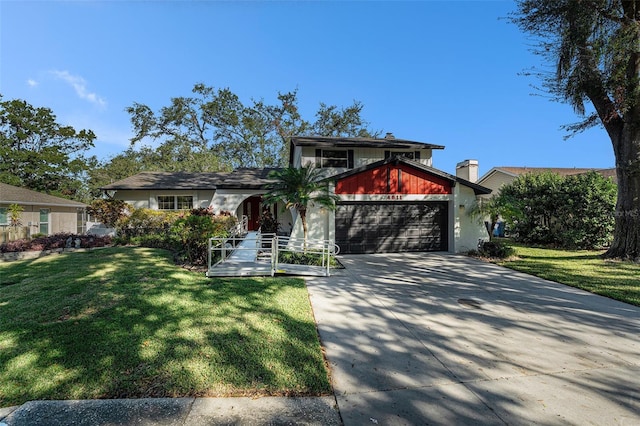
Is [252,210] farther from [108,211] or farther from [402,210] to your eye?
[402,210]

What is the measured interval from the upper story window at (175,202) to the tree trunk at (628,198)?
65.1 ft

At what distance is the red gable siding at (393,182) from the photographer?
12344 mm

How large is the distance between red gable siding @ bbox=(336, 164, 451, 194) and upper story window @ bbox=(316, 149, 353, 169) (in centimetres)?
299

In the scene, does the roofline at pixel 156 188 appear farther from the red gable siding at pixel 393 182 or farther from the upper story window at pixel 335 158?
the red gable siding at pixel 393 182

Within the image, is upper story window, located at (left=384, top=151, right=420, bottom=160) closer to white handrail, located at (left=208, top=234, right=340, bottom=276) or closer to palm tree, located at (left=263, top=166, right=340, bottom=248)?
palm tree, located at (left=263, top=166, right=340, bottom=248)

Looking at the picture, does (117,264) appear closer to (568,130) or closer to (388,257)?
(388,257)

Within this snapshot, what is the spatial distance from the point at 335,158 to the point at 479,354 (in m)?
12.7

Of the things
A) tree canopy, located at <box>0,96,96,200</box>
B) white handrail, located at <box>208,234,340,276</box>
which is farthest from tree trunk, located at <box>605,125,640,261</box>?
tree canopy, located at <box>0,96,96,200</box>

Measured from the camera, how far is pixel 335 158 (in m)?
15.3

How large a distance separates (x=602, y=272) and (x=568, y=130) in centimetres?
618

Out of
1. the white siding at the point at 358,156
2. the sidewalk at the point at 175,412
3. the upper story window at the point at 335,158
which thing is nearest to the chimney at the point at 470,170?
the white siding at the point at 358,156

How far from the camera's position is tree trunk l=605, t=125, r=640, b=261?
981cm

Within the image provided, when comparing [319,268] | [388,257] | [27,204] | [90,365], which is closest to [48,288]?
[90,365]

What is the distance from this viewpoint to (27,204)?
50.2 ft
